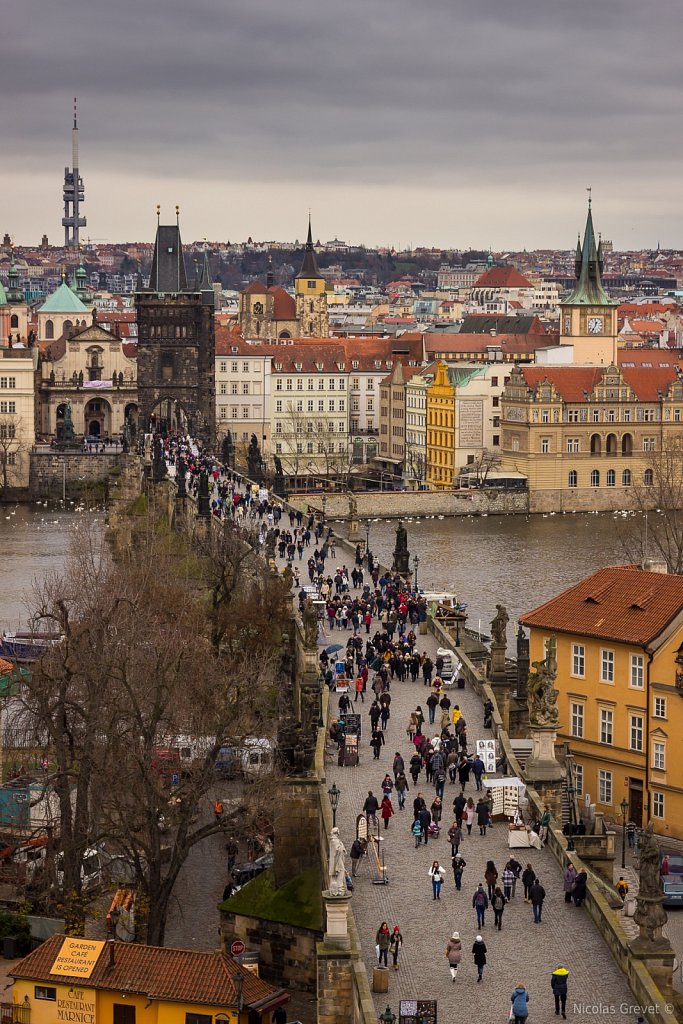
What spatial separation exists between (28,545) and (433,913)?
6294 cm

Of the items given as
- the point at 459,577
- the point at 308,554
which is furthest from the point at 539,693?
the point at 459,577

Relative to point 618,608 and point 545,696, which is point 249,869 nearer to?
point 545,696

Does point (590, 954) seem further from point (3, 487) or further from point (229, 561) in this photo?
point (3, 487)

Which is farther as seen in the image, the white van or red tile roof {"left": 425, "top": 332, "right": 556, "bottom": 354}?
red tile roof {"left": 425, "top": 332, "right": 556, "bottom": 354}

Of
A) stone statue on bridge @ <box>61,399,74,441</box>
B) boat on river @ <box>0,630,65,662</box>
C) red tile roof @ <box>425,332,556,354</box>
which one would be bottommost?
stone statue on bridge @ <box>61,399,74,441</box>

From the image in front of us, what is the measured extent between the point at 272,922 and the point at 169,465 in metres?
56.9

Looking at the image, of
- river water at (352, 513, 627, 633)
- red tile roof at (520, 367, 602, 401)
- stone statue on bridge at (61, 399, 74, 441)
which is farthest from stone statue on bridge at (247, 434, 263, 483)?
stone statue on bridge at (61, 399, 74, 441)

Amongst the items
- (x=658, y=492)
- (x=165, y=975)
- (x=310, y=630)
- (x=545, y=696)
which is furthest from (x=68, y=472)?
(x=165, y=975)

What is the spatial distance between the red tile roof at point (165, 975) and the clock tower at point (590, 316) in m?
104

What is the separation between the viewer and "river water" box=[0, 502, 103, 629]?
228 ft

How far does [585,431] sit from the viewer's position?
115 m

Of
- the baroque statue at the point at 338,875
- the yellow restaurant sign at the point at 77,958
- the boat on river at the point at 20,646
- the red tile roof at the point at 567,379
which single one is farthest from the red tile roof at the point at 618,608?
the red tile roof at the point at 567,379

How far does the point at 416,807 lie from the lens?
30.6 metres

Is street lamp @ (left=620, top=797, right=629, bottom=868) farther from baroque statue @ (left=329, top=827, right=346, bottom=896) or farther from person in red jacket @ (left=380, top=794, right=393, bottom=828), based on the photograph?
baroque statue @ (left=329, top=827, right=346, bottom=896)
